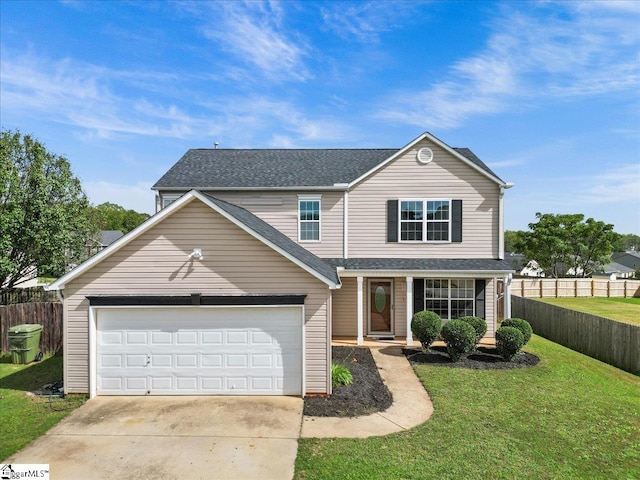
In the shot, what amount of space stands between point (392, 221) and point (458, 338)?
17.3 ft

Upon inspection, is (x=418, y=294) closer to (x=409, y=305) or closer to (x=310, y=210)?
(x=409, y=305)

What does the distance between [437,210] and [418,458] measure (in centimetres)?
1033

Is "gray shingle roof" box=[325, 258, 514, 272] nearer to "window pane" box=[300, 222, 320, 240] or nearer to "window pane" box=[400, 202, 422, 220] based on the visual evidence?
"window pane" box=[300, 222, 320, 240]

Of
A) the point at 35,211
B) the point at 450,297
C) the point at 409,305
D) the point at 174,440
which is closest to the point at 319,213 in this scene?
the point at 409,305

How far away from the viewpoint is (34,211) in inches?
653

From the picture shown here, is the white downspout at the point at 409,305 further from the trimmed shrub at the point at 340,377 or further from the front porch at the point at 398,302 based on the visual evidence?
the trimmed shrub at the point at 340,377

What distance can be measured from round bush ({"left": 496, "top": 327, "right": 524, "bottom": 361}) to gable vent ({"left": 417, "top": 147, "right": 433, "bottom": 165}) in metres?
6.82

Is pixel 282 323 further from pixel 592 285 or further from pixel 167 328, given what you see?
pixel 592 285

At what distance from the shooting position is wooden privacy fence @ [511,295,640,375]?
A: 11633 mm

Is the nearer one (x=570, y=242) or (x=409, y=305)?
(x=409, y=305)

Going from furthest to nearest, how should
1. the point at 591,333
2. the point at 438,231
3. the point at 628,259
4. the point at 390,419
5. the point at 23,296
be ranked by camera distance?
1. the point at 628,259
2. the point at 23,296
3. the point at 438,231
4. the point at 591,333
5. the point at 390,419

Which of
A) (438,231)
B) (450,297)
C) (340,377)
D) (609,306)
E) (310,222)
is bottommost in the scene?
(609,306)

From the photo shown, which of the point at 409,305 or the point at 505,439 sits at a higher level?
the point at 409,305

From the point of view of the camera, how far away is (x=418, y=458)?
6145mm
